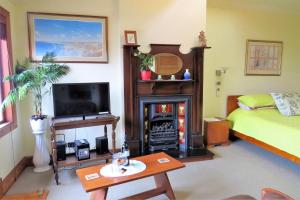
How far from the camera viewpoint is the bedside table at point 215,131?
4.12m

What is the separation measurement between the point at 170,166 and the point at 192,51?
7.06 ft

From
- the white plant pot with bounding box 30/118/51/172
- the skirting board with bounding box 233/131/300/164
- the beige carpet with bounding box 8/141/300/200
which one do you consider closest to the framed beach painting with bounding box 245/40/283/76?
the skirting board with bounding box 233/131/300/164

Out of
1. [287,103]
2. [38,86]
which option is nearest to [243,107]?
[287,103]

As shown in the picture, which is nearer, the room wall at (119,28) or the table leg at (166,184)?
the table leg at (166,184)

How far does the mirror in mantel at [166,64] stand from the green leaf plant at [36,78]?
1352mm

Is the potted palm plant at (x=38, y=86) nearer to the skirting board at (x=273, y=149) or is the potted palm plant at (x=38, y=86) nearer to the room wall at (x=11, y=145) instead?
the room wall at (x=11, y=145)

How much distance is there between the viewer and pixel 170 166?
223cm

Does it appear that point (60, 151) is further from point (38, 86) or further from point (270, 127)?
point (270, 127)

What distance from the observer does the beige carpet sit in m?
2.59

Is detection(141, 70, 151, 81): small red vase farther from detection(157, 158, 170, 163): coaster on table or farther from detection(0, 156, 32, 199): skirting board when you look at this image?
detection(0, 156, 32, 199): skirting board

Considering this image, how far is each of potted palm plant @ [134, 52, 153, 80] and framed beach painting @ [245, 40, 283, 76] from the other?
2.29 meters

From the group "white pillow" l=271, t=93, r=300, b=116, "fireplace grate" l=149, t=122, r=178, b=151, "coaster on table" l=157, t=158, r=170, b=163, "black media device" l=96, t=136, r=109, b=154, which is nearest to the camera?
"coaster on table" l=157, t=158, r=170, b=163

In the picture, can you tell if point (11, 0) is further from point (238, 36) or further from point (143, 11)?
point (238, 36)

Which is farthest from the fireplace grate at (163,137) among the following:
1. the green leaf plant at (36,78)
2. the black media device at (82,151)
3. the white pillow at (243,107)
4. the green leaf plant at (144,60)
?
the green leaf plant at (36,78)
